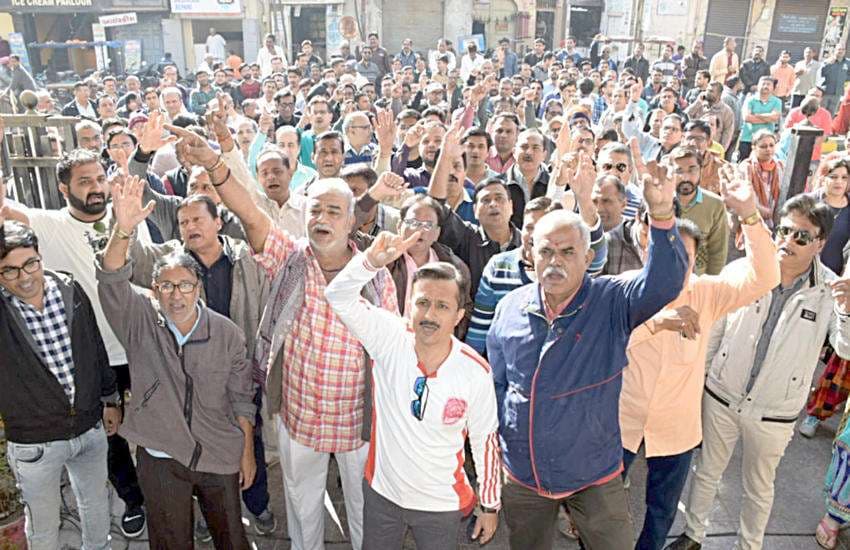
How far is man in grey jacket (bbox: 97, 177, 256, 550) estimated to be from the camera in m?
3.02

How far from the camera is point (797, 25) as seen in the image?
21.1m

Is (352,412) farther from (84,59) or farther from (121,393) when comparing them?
(84,59)

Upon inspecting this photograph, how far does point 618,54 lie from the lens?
23.7m

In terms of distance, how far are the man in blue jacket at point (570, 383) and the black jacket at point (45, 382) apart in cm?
205

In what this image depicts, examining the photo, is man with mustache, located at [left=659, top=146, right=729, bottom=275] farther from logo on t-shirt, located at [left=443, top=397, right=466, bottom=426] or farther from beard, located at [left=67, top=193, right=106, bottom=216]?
beard, located at [left=67, top=193, right=106, bottom=216]

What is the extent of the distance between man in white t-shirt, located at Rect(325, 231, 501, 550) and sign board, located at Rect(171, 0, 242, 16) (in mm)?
22098

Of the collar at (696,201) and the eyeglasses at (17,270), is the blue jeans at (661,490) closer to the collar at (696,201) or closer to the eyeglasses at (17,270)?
the collar at (696,201)

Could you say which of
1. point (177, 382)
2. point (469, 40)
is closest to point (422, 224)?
point (177, 382)

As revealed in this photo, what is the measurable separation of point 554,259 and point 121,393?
2.80 m

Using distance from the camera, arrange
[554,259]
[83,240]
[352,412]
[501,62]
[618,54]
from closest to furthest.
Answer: [554,259] < [352,412] < [83,240] < [501,62] < [618,54]

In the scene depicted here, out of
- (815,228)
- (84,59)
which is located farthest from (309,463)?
(84,59)

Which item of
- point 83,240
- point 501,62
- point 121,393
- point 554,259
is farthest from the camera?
point 501,62

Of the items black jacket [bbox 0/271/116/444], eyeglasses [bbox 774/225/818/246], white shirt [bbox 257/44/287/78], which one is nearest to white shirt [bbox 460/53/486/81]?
white shirt [bbox 257/44/287/78]

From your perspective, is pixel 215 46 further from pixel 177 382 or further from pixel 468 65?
pixel 177 382
